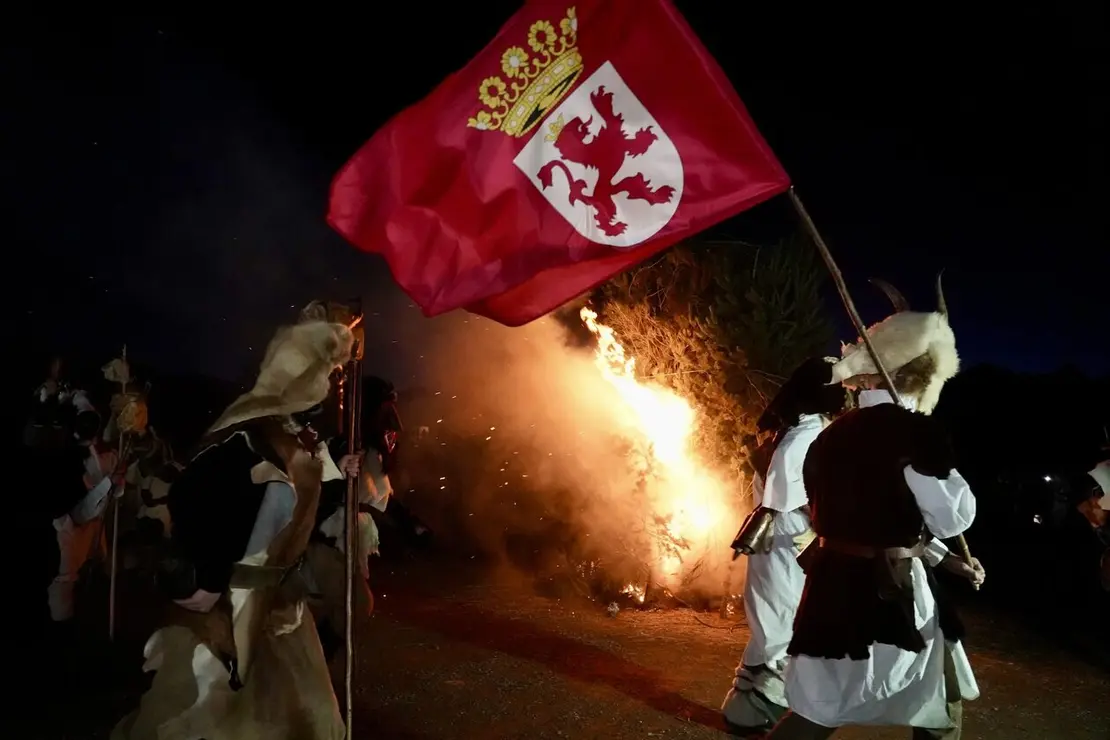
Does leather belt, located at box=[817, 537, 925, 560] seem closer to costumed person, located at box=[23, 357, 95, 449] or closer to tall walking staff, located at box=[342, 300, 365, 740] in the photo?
tall walking staff, located at box=[342, 300, 365, 740]

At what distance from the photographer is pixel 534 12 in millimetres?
3574

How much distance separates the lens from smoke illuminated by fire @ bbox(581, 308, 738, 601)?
7598 millimetres

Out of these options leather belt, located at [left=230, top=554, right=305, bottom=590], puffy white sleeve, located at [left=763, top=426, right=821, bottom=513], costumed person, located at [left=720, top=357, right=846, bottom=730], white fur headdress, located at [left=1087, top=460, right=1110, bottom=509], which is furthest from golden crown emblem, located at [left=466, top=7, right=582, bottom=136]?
white fur headdress, located at [left=1087, top=460, right=1110, bottom=509]

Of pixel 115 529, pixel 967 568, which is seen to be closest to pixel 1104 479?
pixel 967 568

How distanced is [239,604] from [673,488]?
536 centimetres

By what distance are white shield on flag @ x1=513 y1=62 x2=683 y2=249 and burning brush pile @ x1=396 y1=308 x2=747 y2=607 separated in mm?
4362

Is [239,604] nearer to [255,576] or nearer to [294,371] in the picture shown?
[255,576]

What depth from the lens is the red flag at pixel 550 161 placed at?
3.44 m

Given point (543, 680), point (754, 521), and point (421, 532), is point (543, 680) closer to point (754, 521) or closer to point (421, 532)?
point (421, 532)

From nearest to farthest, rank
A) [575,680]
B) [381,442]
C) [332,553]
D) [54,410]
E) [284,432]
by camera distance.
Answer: [284,432]
[332,553]
[575,680]
[381,442]
[54,410]

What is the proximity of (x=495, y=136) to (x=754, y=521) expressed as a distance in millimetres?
2713

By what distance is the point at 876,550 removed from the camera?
10.9 feet

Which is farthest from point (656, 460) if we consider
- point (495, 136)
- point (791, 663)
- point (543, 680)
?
point (495, 136)

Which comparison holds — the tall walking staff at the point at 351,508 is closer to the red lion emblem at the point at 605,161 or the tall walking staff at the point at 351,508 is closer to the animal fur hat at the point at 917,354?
the red lion emblem at the point at 605,161
